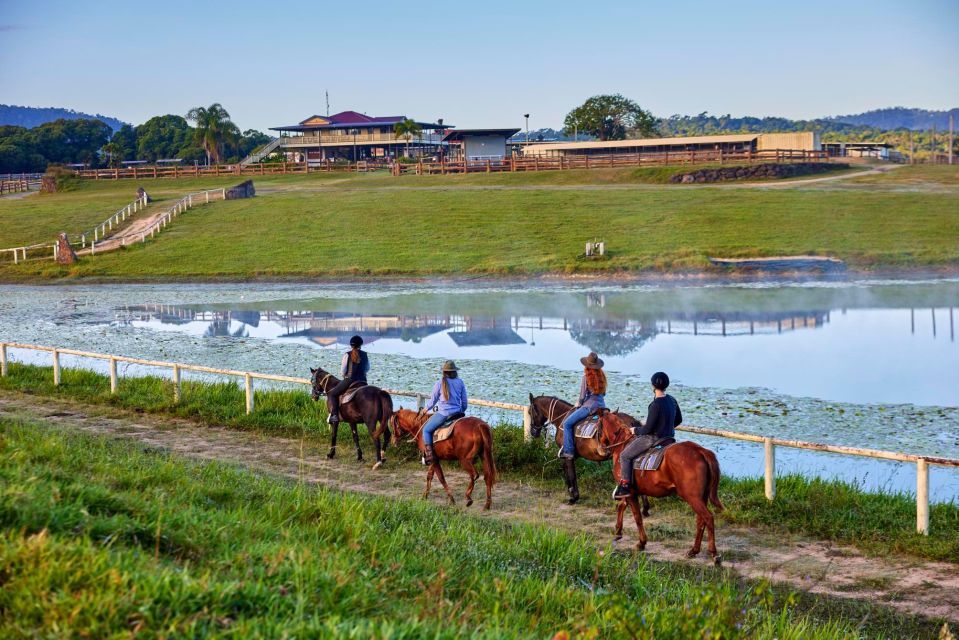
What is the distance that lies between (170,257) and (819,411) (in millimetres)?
42252

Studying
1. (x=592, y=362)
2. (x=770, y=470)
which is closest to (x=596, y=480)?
(x=592, y=362)

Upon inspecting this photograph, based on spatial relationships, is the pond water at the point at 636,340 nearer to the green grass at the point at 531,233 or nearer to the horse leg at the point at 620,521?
the green grass at the point at 531,233

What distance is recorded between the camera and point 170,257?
54094 millimetres

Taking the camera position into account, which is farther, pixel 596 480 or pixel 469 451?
pixel 596 480

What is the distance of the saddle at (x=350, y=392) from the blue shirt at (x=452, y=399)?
234cm

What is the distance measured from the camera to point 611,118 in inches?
4921

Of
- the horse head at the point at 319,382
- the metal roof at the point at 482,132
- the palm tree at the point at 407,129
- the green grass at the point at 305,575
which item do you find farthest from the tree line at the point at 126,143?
the green grass at the point at 305,575

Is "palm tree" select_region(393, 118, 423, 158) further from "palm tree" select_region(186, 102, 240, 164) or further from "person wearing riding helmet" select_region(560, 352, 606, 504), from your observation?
"person wearing riding helmet" select_region(560, 352, 606, 504)

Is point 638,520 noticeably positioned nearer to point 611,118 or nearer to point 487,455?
point 487,455

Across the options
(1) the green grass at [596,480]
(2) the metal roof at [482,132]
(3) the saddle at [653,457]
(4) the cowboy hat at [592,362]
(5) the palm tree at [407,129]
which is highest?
(5) the palm tree at [407,129]

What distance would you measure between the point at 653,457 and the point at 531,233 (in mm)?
43432

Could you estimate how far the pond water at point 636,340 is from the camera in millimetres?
18641

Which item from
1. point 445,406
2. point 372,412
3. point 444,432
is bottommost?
point 372,412

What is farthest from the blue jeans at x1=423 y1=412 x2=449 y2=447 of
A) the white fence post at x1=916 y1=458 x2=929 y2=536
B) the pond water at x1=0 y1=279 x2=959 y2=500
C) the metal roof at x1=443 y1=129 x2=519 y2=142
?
the metal roof at x1=443 y1=129 x2=519 y2=142
